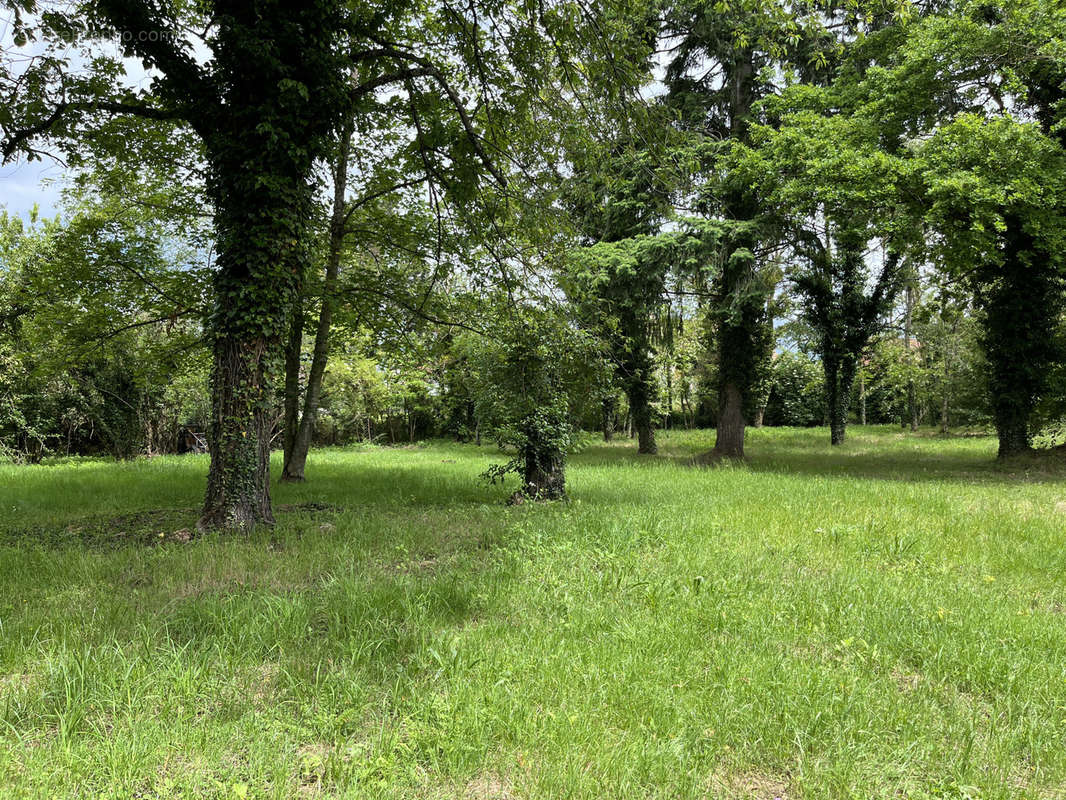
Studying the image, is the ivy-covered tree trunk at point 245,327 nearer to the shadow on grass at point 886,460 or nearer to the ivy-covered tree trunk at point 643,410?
the shadow on grass at point 886,460

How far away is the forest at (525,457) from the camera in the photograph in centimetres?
224

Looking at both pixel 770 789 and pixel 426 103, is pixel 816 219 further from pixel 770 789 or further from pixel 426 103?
pixel 770 789

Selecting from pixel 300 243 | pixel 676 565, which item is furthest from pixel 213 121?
pixel 676 565

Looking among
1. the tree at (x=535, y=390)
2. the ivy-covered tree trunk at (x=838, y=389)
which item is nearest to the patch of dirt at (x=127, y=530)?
the tree at (x=535, y=390)

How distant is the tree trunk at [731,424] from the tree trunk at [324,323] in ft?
36.5

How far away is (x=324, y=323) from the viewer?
10.5 m

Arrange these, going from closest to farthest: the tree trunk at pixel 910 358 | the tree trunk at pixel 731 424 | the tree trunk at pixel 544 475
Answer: the tree trunk at pixel 544 475
the tree trunk at pixel 731 424
the tree trunk at pixel 910 358

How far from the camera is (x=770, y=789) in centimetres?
200

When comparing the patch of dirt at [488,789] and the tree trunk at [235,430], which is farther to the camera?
the tree trunk at [235,430]

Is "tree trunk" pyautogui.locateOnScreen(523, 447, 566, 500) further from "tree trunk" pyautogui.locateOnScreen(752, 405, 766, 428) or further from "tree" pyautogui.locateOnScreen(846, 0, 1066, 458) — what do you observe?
"tree trunk" pyautogui.locateOnScreen(752, 405, 766, 428)

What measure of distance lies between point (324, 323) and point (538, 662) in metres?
9.41

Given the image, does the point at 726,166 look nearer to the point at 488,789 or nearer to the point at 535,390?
the point at 535,390

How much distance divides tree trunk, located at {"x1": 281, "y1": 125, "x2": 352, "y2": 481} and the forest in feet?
0.36

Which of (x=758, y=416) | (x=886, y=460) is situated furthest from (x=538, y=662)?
(x=758, y=416)
